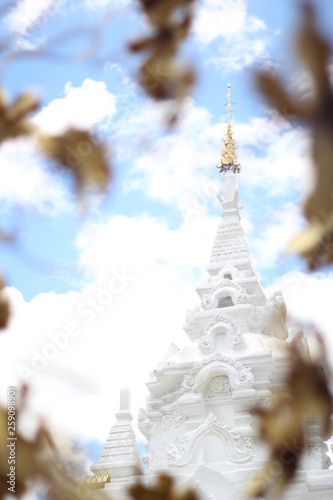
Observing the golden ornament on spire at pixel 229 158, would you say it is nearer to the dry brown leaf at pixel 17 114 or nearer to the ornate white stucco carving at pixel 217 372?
the ornate white stucco carving at pixel 217 372

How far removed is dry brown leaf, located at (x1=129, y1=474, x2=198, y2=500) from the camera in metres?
1.38

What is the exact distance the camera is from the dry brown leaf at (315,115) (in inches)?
52.0

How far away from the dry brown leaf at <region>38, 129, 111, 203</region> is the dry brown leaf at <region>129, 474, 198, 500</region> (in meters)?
0.70

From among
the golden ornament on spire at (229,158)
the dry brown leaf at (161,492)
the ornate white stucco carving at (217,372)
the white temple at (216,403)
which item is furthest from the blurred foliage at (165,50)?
the golden ornament on spire at (229,158)

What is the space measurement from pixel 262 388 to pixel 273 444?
51.7 ft

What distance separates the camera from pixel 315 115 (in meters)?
1.41

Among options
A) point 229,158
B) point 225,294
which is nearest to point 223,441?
point 225,294

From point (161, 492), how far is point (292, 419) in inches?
11.7

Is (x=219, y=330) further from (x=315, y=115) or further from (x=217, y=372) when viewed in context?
(x=315, y=115)

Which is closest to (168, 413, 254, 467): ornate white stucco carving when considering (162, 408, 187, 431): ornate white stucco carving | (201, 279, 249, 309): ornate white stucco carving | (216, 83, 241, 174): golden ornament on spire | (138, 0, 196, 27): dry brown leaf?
(162, 408, 187, 431): ornate white stucco carving

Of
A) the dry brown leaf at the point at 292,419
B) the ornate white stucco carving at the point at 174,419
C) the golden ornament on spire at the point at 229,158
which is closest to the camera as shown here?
the dry brown leaf at the point at 292,419

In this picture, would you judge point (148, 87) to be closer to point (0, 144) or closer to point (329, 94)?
point (0, 144)

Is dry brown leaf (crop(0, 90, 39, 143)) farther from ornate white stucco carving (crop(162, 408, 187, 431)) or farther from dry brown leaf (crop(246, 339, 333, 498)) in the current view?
ornate white stucco carving (crop(162, 408, 187, 431))

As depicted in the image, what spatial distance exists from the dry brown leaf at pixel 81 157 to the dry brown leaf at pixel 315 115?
0.48 m
